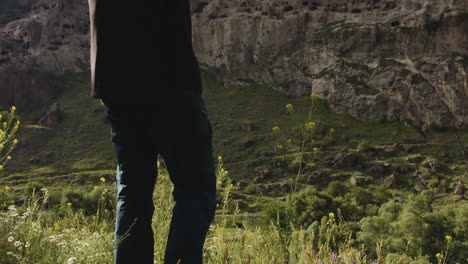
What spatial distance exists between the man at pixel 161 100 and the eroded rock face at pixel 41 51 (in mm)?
84023

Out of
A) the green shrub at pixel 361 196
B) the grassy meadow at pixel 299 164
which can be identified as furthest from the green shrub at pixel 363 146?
the green shrub at pixel 361 196

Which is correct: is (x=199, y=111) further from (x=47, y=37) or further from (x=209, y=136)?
(x=47, y=37)

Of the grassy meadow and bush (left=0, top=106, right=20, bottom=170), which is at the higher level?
bush (left=0, top=106, right=20, bottom=170)

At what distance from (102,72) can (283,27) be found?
7278cm

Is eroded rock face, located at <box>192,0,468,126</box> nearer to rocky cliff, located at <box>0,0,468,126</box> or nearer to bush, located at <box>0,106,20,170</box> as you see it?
→ rocky cliff, located at <box>0,0,468,126</box>

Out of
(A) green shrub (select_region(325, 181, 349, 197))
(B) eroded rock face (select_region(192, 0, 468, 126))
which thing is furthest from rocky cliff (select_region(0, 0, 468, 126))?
(A) green shrub (select_region(325, 181, 349, 197))

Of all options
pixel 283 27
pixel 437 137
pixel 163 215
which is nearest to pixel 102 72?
pixel 163 215

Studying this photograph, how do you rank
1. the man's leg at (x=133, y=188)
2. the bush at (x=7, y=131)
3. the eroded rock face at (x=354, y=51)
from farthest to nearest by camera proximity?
the eroded rock face at (x=354, y=51)
the bush at (x=7, y=131)
the man's leg at (x=133, y=188)

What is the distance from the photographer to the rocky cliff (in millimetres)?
58875

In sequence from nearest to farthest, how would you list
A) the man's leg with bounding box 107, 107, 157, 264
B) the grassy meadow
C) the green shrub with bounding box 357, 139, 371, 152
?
the man's leg with bounding box 107, 107, 157, 264 → the grassy meadow → the green shrub with bounding box 357, 139, 371, 152

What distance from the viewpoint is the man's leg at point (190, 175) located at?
2.01m

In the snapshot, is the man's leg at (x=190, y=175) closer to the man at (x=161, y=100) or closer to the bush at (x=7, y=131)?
the man at (x=161, y=100)

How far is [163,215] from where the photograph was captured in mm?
3014

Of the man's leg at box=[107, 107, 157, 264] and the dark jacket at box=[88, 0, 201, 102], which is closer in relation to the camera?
the dark jacket at box=[88, 0, 201, 102]
